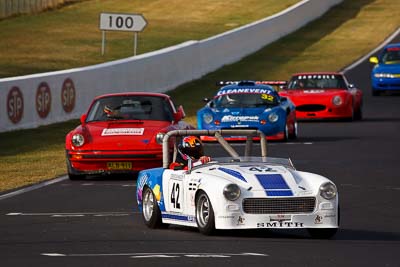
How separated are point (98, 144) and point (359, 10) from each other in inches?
1989

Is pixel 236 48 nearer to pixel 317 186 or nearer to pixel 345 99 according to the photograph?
pixel 345 99

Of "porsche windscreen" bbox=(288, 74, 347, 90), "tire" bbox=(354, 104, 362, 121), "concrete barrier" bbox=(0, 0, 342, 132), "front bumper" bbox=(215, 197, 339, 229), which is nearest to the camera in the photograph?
"front bumper" bbox=(215, 197, 339, 229)

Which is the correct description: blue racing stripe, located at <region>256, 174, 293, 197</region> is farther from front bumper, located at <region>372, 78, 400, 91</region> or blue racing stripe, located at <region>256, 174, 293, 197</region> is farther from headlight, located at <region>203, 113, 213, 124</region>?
front bumper, located at <region>372, 78, 400, 91</region>

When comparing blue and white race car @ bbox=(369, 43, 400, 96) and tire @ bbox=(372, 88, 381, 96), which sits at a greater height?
blue and white race car @ bbox=(369, 43, 400, 96)

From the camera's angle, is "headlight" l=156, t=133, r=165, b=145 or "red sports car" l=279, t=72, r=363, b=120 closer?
"headlight" l=156, t=133, r=165, b=145

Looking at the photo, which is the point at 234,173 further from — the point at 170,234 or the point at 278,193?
the point at 170,234

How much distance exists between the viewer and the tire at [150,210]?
14516 mm

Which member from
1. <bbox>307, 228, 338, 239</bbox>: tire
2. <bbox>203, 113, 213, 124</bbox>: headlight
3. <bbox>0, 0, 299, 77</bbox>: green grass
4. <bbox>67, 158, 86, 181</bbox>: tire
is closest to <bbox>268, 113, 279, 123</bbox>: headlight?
<bbox>203, 113, 213, 124</bbox>: headlight

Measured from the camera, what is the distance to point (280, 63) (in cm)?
5147

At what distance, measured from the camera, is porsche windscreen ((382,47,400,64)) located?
4269 cm

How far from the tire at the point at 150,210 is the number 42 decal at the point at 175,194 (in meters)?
0.32

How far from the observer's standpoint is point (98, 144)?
20906 mm

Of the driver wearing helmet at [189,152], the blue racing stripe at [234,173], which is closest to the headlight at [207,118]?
the driver wearing helmet at [189,152]

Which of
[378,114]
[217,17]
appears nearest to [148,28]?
[217,17]
